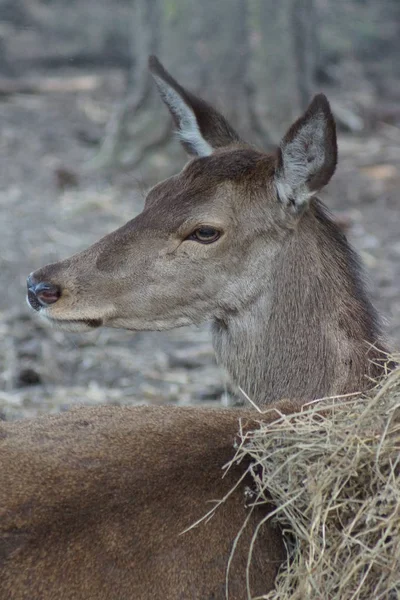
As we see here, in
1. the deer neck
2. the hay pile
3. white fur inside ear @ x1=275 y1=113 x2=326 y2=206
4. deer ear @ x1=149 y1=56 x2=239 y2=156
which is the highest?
deer ear @ x1=149 y1=56 x2=239 y2=156

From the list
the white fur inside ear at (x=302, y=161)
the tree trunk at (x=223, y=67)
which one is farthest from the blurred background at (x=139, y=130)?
the white fur inside ear at (x=302, y=161)

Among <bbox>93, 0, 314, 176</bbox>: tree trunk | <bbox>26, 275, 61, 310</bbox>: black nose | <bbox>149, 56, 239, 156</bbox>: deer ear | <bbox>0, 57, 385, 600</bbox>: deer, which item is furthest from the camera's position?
<bbox>93, 0, 314, 176</bbox>: tree trunk

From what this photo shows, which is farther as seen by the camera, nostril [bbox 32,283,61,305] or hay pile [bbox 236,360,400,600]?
nostril [bbox 32,283,61,305]

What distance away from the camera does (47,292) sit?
4555mm

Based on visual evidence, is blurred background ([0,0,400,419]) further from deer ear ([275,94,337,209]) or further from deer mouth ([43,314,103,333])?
deer ear ([275,94,337,209])

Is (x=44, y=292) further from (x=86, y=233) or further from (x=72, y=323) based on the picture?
(x=86, y=233)

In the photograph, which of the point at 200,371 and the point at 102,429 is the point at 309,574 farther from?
the point at 200,371

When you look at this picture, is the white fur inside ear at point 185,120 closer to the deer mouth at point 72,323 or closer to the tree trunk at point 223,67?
the deer mouth at point 72,323

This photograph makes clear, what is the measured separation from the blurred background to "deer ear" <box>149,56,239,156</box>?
0.38m

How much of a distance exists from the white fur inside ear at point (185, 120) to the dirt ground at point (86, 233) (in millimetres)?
516

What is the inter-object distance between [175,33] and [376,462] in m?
8.24

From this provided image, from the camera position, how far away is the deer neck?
443 cm

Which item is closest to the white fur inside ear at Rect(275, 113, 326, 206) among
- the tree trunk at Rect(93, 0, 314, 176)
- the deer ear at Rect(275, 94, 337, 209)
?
the deer ear at Rect(275, 94, 337, 209)

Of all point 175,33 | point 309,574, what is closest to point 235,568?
point 309,574
